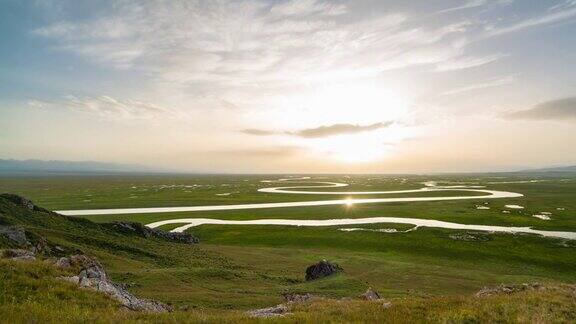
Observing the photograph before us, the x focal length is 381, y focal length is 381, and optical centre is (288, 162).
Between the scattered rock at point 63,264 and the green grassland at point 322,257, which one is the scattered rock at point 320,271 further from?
the scattered rock at point 63,264

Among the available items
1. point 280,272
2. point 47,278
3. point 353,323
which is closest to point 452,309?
point 353,323

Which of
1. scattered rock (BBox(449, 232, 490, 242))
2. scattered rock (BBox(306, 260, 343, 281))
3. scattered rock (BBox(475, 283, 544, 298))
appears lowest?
scattered rock (BBox(449, 232, 490, 242))

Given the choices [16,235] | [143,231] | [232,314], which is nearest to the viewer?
[232,314]

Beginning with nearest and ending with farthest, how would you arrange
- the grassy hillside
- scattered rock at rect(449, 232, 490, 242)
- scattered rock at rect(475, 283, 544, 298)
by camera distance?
the grassy hillside → scattered rock at rect(475, 283, 544, 298) → scattered rock at rect(449, 232, 490, 242)

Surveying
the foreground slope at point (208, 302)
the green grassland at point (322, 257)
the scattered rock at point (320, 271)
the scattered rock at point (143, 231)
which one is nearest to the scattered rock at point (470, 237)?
the green grassland at point (322, 257)

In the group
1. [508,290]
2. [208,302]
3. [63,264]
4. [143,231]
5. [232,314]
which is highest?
[63,264]

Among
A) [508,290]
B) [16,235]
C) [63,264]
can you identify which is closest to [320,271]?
[508,290]

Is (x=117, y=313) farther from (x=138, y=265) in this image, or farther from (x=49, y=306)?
(x=138, y=265)

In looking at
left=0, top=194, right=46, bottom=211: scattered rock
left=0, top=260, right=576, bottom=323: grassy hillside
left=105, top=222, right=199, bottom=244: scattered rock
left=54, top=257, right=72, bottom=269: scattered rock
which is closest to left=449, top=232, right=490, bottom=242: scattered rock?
left=105, top=222, right=199, bottom=244: scattered rock

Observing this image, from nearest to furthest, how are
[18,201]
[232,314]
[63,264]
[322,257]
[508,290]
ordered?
[232,314], [63,264], [508,290], [18,201], [322,257]

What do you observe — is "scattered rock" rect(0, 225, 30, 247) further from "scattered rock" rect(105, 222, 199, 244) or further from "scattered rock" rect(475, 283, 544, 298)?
"scattered rock" rect(475, 283, 544, 298)

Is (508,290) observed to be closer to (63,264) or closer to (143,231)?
(63,264)

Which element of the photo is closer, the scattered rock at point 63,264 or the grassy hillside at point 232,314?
the grassy hillside at point 232,314
